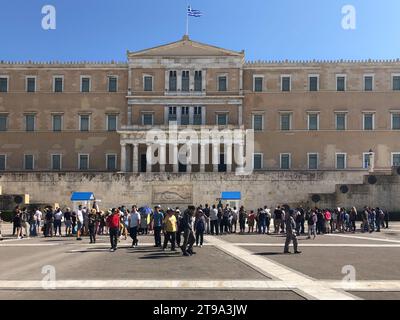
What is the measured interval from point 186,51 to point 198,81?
124 inches

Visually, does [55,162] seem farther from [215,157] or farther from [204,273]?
[204,273]

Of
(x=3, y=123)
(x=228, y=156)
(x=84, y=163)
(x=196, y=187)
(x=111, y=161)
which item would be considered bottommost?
(x=196, y=187)

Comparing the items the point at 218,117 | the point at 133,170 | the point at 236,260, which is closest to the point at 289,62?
the point at 218,117

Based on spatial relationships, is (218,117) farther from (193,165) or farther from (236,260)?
(236,260)

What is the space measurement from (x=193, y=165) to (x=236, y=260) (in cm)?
3755

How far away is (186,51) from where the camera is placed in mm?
53625

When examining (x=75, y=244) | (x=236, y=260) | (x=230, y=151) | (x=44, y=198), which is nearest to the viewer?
(x=236, y=260)

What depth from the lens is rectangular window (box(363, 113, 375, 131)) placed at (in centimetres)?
5325

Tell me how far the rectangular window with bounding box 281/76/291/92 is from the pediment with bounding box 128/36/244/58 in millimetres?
4787

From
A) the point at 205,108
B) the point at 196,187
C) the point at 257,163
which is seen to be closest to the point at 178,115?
the point at 205,108

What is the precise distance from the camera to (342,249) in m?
18.4

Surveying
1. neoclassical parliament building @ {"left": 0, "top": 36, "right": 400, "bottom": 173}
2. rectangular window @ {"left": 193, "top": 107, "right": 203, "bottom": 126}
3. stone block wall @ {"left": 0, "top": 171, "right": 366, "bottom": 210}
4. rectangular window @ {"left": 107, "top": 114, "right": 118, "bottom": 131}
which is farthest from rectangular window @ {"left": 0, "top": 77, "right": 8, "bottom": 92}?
rectangular window @ {"left": 193, "top": 107, "right": 203, "bottom": 126}

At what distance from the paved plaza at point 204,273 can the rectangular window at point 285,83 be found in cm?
3621

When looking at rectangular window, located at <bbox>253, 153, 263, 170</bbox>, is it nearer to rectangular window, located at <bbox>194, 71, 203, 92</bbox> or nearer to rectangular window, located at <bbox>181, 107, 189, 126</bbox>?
rectangular window, located at <bbox>181, 107, 189, 126</bbox>
